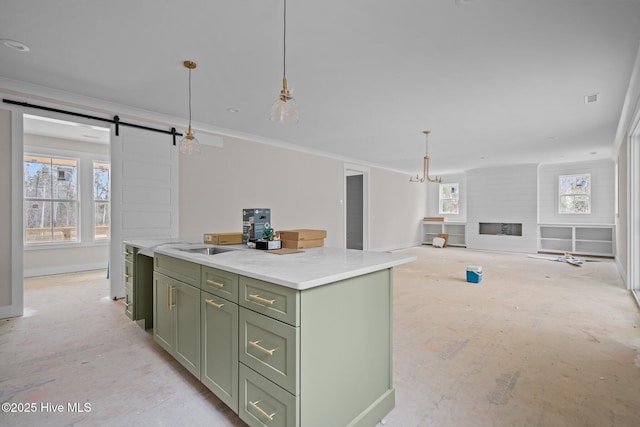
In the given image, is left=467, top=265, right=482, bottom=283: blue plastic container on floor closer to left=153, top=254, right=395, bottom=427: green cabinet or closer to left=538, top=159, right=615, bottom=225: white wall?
left=153, top=254, right=395, bottom=427: green cabinet

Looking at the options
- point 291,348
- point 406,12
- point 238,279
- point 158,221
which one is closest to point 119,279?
point 158,221

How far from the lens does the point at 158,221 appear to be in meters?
4.24

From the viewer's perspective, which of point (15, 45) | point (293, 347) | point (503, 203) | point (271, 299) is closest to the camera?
point (293, 347)

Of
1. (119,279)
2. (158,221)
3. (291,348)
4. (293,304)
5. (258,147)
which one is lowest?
(119,279)

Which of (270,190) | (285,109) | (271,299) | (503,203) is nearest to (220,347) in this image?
(271,299)

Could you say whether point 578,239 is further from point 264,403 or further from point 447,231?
point 264,403

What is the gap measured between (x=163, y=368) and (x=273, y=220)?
362 cm

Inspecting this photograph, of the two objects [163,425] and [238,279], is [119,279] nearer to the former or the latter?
[163,425]

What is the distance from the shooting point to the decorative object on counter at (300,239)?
2.39 meters

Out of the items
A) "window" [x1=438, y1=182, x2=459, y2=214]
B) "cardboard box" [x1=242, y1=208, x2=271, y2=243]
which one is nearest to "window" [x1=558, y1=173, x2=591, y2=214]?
"window" [x1=438, y1=182, x2=459, y2=214]

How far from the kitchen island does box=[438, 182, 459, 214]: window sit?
31.5 feet

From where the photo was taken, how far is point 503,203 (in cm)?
895

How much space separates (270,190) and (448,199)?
7.42 meters

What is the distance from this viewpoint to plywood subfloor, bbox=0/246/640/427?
5.75ft
